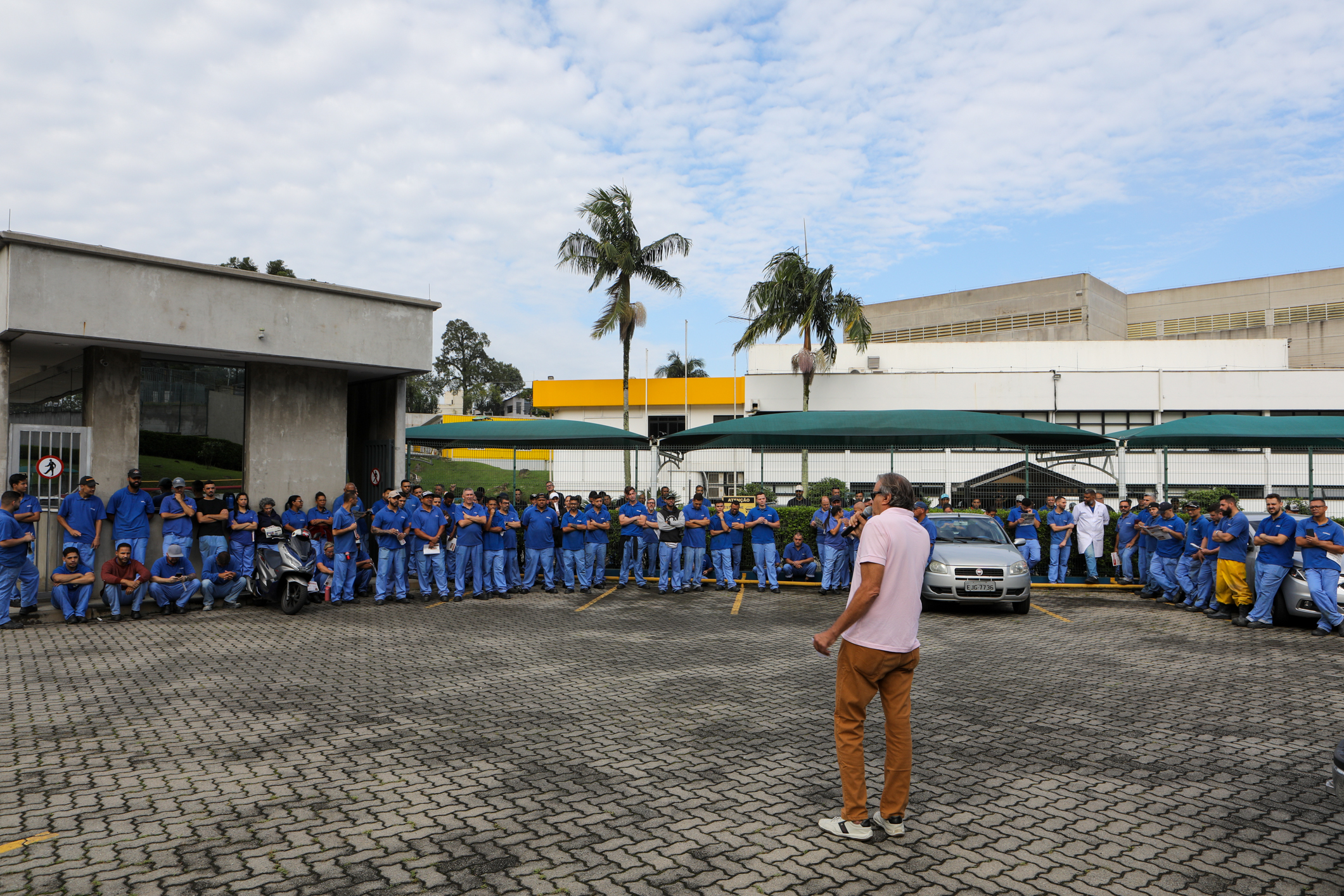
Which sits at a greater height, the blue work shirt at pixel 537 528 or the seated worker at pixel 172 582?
the blue work shirt at pixel 537 528

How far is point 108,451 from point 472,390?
67769mm

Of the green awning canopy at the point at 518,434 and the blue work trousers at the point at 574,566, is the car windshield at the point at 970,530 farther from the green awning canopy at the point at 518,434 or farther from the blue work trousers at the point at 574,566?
the green awning canopy at the point at 518,434

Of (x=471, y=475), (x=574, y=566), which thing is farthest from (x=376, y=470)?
(x=471, y=475)

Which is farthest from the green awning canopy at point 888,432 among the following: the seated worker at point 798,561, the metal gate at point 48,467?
the metal gate at point 48,467

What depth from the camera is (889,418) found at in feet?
57.6

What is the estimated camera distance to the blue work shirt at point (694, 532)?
14422 millimetres

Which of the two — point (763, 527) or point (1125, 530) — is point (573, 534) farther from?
point (1125, 530)

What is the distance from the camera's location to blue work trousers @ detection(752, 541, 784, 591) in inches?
567

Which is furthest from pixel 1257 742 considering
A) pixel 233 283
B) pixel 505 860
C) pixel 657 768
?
pixel 233 283

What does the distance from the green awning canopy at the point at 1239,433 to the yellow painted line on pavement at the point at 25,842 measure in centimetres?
1832

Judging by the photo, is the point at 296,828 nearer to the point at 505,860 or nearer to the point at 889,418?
the point at 505,860

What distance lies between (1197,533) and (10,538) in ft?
54.5

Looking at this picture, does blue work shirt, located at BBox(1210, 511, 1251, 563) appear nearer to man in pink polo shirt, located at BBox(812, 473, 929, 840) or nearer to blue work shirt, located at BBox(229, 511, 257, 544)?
man in pink polo shirt, located at BBox(812, 473, 929, 840)

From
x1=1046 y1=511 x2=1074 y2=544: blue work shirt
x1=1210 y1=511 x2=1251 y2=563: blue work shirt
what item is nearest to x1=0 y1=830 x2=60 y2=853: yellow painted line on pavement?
x1=1210 y1=511 x2=1251 y2=563: blue work shirt
